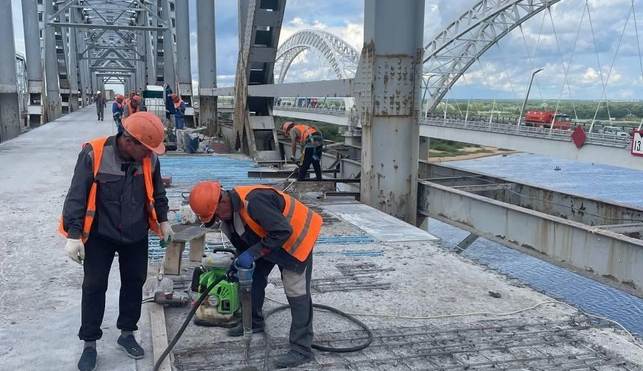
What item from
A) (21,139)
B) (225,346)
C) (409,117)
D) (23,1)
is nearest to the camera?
(225,346)

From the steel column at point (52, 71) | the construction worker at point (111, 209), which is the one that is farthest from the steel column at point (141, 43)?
the construction worker at point (111, 209)

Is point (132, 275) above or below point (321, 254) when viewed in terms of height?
above

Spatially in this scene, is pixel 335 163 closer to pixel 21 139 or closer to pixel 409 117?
pixel 409 117

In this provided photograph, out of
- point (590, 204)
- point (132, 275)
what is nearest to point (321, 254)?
point (132, 275)

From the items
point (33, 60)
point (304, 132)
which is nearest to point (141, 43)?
point (33, 60)

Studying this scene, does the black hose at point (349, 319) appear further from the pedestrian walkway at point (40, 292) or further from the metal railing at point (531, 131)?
the metal railing at point (531, 131)

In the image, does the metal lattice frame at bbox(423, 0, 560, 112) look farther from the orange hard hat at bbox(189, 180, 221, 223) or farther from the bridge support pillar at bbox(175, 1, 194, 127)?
the orange hard hat at bbox(189, 180, 221, 223)

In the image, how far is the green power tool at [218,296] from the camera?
13.2 feet

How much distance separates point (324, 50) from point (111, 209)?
72319 mm

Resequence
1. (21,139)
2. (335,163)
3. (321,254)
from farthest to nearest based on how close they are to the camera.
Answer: (21,139)
(335,163)
(321,254)

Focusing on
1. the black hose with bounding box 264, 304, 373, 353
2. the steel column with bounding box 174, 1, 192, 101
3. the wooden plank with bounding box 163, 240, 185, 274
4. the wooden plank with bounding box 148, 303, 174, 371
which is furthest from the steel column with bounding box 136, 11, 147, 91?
the black hose with bounding box 264, 304, 373, 353

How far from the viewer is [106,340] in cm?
394

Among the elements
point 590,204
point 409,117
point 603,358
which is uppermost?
point 409,117

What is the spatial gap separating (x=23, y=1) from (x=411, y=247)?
26969 millimetres
